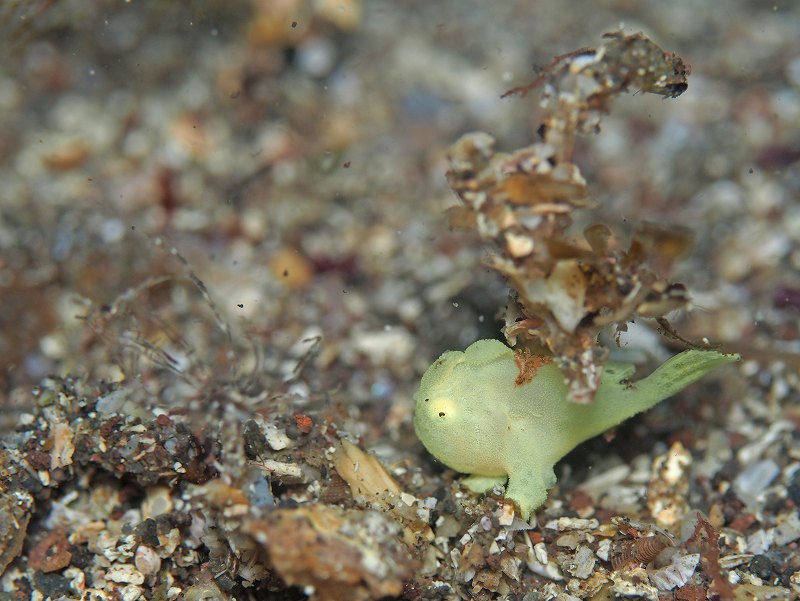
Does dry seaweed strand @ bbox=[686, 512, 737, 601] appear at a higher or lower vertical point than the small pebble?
higher

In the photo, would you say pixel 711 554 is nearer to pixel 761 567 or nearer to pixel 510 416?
pixel 761 567

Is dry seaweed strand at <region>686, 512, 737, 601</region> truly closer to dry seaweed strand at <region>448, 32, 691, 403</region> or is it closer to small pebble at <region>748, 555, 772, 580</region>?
small pebble at <region>748, 555, 772, 580</region>

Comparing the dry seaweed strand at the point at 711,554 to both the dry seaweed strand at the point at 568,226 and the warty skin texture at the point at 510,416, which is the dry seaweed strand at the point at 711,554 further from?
the dry seaweed strand at the point at 568,226

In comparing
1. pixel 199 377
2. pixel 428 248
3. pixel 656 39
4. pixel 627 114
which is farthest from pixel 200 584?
pixel 656 39

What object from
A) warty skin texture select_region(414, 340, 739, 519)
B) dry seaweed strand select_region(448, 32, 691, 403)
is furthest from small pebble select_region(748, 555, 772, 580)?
dry seaweed strand select_region(448, 32, 691, 403)

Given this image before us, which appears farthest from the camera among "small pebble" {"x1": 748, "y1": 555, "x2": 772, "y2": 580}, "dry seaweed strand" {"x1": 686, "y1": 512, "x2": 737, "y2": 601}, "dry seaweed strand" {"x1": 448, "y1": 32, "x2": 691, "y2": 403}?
"small pebble" {"x1": 748, "y1": 555, "x2": 772, "y2": 580}

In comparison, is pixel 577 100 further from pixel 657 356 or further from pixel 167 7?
pixel 167 7
